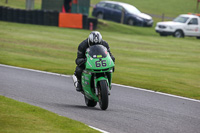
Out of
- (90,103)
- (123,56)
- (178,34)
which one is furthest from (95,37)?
(178,34)

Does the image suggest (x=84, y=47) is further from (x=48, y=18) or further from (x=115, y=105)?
(x=48, y=18)

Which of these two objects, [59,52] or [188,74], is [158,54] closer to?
[59,52]

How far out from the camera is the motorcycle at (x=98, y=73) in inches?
318

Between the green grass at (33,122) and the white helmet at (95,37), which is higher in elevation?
the white helmet at (95,37)

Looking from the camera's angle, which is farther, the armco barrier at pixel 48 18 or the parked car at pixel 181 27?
the parked car at pixel 181 27

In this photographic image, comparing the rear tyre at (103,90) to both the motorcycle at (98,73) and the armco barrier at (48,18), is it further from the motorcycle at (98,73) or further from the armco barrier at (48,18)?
the armco barrier at (48,18)

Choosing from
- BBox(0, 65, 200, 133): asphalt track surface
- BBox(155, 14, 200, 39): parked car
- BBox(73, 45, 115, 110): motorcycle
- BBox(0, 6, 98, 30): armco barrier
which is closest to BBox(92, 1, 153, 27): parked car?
BBox(155, 14, 200, 39): parked car

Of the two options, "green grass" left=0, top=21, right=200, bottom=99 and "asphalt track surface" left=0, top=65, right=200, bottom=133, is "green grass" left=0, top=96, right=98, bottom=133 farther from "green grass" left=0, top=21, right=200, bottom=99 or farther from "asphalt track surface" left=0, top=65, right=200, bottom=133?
"green grass" left=0, top=21, right=200, bottom=99

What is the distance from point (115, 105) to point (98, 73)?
1277mm

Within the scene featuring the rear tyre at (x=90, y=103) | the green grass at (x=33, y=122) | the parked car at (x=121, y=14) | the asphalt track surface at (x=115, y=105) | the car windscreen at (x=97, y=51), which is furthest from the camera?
the parked car at (x=121, y=14)

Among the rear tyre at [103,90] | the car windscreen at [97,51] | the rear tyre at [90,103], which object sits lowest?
the rear tyre at [90,103]

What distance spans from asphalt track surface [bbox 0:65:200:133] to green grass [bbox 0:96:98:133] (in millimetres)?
470

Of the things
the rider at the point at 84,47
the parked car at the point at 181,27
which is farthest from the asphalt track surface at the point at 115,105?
the parked car at the point at 181,27

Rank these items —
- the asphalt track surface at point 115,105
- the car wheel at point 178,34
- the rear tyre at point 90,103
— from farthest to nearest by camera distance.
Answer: the car wheel at point 178,34
the rear tyre at point 90,103
the asphalt track surface at point 115,105
